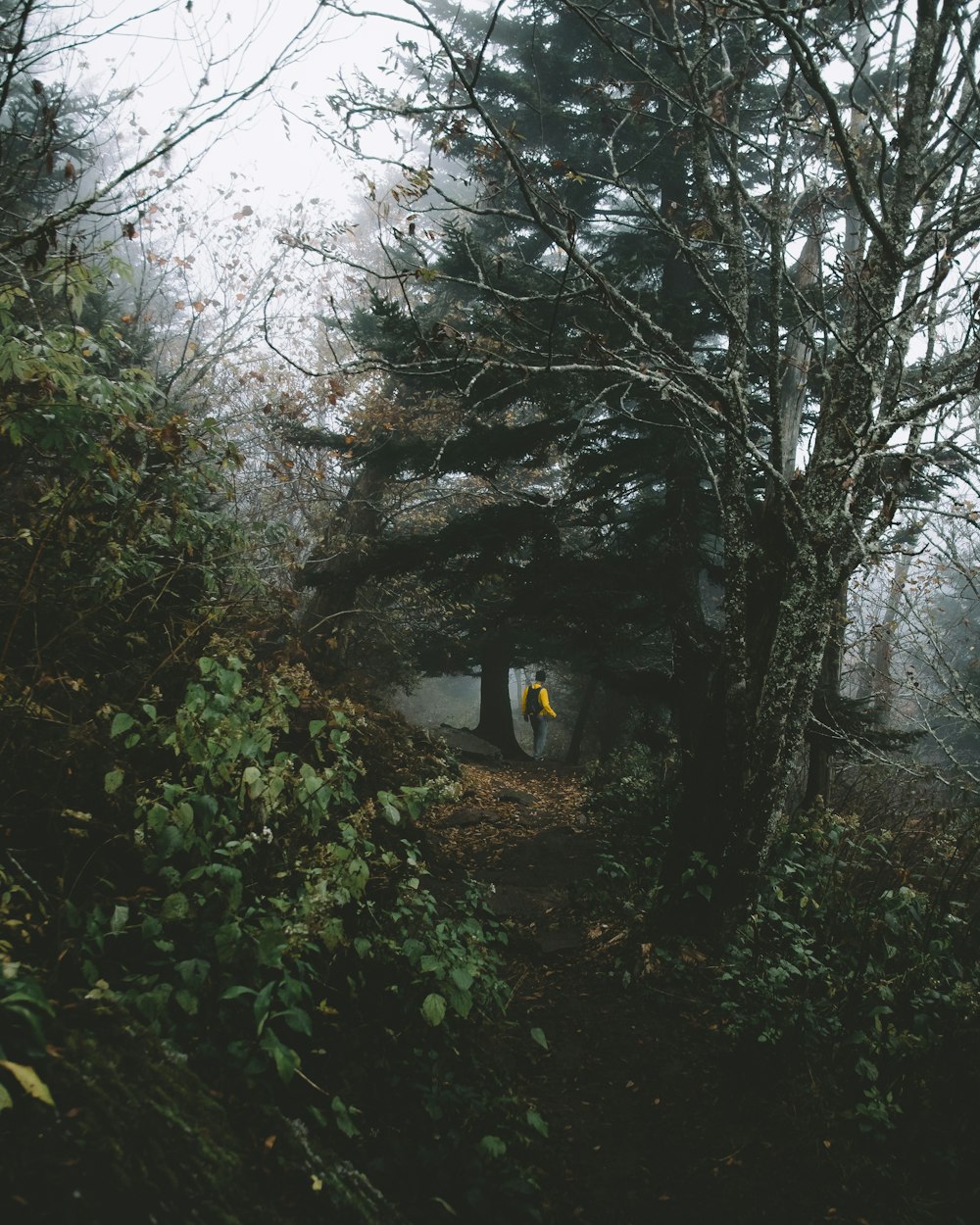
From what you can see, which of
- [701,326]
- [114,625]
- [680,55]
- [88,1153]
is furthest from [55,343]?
[701,326]

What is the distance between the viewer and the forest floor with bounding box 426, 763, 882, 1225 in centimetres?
316

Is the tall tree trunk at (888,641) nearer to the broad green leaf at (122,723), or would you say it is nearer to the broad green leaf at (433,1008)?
the broad green leaf at (433,1008)

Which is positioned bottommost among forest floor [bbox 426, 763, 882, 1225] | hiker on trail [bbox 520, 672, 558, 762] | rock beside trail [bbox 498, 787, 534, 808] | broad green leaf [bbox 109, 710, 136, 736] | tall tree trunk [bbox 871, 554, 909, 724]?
forest floor [bbox 426, 763, 882, 1225]

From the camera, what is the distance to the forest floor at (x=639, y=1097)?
316 centimetres

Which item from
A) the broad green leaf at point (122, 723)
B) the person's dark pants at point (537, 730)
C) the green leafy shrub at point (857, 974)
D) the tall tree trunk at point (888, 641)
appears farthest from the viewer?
the person's dark pants at point (537, 730)

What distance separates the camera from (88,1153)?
1.59 m

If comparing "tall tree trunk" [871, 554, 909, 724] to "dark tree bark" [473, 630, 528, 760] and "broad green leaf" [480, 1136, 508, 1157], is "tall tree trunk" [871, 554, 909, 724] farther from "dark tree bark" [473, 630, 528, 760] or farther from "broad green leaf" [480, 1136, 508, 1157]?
"dark tree bark" [473, 630, 528, 760]

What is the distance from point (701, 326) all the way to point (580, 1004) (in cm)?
884

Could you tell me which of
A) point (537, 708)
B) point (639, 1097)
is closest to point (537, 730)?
point (537, 708)

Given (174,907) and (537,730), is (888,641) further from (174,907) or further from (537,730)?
(174,907)

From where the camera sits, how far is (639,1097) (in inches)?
153

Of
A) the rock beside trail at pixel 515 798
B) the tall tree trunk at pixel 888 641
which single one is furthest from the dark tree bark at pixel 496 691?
the tall tree trunk at pixel 888 641

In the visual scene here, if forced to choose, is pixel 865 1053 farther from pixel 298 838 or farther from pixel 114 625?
pixel 114 625

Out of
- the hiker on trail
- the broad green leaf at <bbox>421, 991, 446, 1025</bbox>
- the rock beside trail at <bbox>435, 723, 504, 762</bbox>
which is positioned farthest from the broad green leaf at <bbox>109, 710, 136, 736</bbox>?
the hiker on trail
